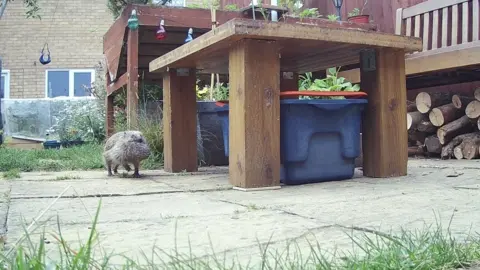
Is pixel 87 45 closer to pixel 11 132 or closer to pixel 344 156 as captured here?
pixel 11 132

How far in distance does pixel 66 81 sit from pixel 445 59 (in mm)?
10121

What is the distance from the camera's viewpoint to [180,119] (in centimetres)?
416

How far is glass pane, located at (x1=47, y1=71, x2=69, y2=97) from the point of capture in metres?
12.5

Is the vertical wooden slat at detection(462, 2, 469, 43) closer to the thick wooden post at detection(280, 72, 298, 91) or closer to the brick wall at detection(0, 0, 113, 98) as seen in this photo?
the thick wooden post at detection(280, 72, 298, 91)

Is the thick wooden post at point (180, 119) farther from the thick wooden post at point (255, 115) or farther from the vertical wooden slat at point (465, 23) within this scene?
the vertical wooden slat at point (465, 23)

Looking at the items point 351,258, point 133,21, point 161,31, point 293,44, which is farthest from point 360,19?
point 351,258

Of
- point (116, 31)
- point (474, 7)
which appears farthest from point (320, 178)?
point (116, 31)

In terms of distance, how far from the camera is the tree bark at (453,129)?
16.2 feet

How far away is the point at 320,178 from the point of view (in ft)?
10.7

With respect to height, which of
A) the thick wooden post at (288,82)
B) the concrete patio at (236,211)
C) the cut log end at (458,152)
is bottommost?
the concrete patio at (236,211)

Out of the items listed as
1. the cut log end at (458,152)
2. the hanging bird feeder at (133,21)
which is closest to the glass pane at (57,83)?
the hanging bird feeder at (133,21)

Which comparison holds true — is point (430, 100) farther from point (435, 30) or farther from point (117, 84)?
point (117, 84)

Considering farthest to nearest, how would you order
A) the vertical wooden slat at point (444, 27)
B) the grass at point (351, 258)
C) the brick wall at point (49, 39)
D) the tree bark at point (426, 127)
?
the brick wall at point (49, 39)
the tree bark at point (426, 127)
the vertical wooden slat at point (444, 27)
the grass at point (351, 258)

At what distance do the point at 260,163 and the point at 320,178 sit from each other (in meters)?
0.53
